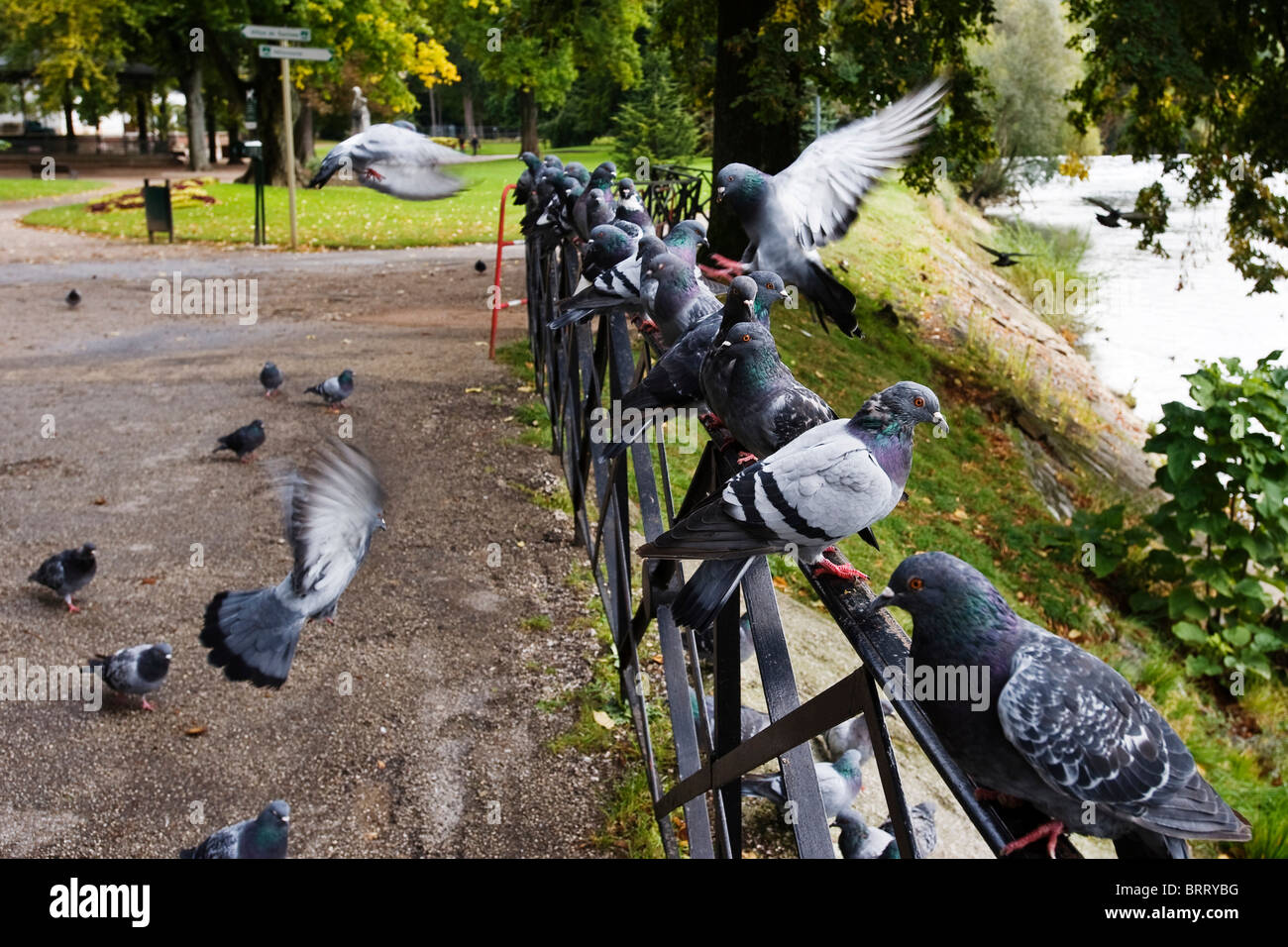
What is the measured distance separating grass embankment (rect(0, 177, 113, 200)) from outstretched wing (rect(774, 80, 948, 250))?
26296 mm

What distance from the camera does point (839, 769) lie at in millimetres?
3732

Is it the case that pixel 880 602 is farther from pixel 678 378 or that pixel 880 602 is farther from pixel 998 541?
pixel 998 541

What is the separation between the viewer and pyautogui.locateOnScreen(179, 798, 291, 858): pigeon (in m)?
3.14

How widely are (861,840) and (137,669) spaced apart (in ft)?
8.86

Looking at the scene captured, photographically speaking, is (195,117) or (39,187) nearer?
A: (39,187)

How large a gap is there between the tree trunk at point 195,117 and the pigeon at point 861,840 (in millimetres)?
35134

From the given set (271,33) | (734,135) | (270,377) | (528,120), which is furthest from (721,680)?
(528,120)

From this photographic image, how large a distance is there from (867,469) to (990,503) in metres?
7.94

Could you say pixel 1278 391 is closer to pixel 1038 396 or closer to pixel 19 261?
pixel 1038 396

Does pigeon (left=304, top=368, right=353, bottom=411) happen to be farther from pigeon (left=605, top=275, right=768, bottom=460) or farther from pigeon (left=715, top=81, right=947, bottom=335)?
pigeon (left=605, top=275, right=768, bottom=460)

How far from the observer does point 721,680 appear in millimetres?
2273

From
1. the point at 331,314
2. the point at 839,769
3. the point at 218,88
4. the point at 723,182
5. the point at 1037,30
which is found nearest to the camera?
the point at 839,769

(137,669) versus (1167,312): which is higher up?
(137,669)

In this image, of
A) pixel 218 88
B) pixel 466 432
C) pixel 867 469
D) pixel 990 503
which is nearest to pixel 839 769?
pixel 867 469
